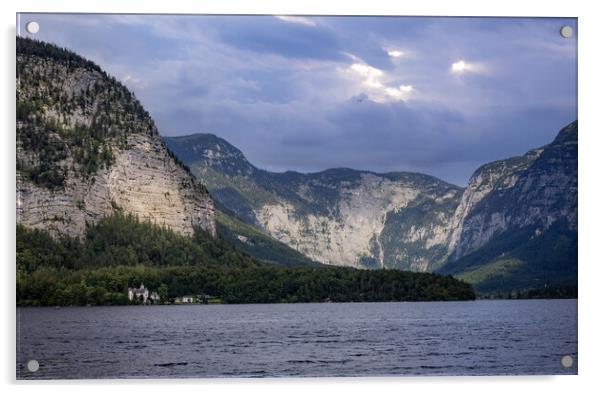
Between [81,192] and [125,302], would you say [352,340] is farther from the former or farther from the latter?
[81,192]

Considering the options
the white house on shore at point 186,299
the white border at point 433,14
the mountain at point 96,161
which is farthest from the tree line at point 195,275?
the white border at point 433,14

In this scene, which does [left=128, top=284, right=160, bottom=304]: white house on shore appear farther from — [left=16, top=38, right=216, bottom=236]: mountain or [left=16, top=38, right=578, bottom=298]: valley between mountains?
[left=16, top=38, right=216, bottom=236]: mountain

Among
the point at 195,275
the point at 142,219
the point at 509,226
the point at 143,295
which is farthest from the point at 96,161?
the point at 509,226

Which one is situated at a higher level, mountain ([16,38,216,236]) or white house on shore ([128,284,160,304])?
mountain ([16,38,216,236])

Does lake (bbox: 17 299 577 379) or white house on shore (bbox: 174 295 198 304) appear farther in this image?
white house on shore (bbox: 174 295 198 304)

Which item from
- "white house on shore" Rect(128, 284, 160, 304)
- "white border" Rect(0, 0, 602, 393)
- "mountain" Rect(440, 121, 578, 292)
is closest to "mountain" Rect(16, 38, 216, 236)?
"white house on shore" Rect(128, 284, 160, 304)

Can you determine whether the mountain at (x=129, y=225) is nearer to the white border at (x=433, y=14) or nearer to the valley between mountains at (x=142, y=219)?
the valley between mountains at (x=142, y=219)
